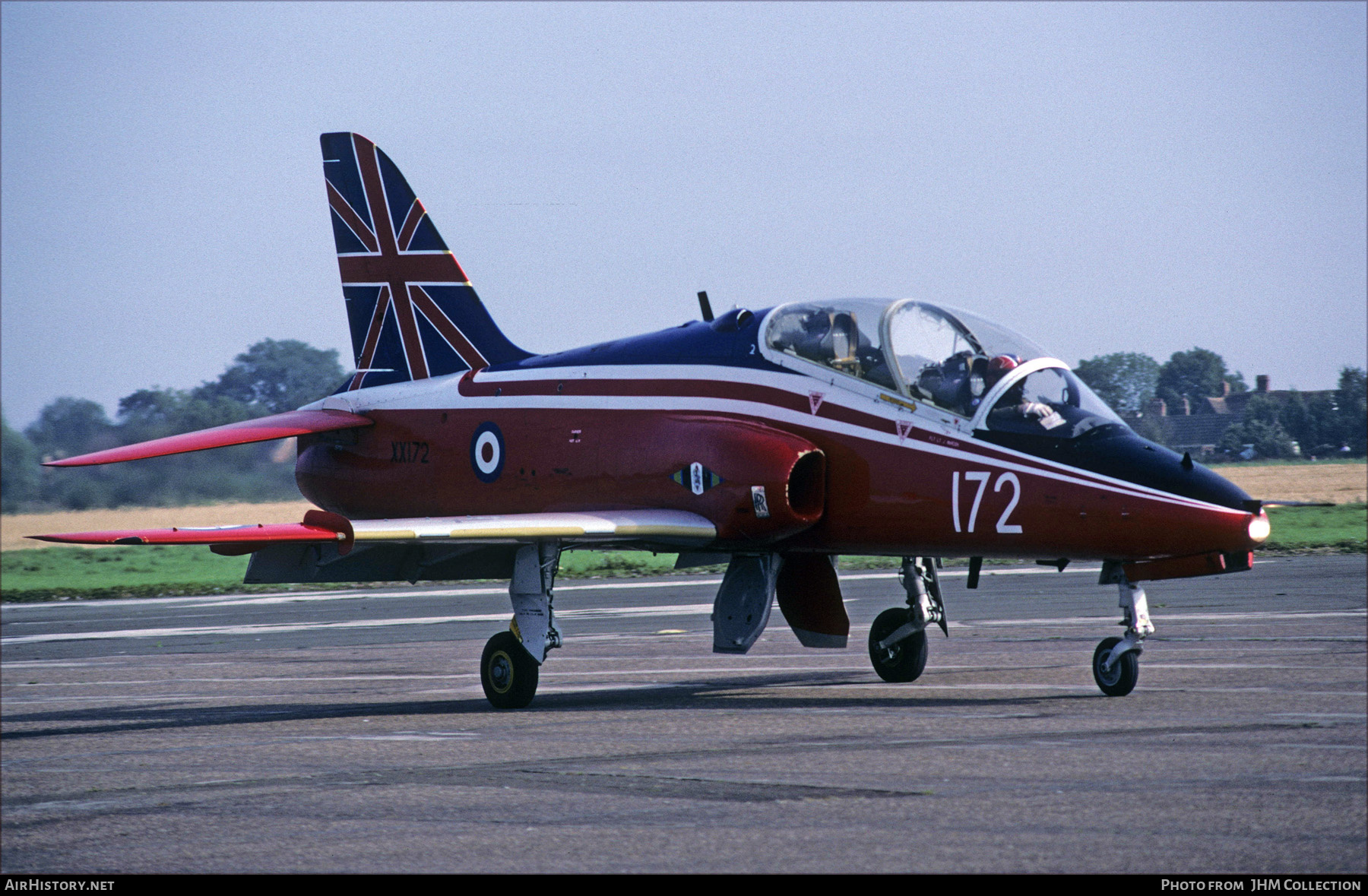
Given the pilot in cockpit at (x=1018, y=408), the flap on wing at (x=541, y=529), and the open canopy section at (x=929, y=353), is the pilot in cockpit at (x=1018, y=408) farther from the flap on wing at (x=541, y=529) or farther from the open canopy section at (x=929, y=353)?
the flap on wing at (x=541, y=529)

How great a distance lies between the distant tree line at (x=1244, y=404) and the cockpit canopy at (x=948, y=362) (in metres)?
0.43

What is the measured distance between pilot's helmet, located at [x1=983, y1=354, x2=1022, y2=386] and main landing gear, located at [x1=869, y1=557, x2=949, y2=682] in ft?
6.79

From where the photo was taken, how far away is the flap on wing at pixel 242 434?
1433cm

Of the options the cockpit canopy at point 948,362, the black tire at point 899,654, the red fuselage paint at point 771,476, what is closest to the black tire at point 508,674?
the red fuselage paint at point 771,476

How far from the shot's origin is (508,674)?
1213cm

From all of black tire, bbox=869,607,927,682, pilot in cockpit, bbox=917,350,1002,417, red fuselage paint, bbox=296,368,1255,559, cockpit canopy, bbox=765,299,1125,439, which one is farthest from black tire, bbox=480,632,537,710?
pilot in cockpit, bbox=917,350,1002,417

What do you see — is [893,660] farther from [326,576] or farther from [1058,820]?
[1058,820]

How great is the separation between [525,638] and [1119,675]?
470cm

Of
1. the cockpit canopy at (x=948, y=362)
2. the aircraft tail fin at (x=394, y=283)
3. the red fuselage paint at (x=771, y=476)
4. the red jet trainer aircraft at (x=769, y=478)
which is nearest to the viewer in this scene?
the red fuselage paint at (x=771, y=476)

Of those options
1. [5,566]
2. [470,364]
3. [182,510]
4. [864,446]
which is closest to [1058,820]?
[864,446]

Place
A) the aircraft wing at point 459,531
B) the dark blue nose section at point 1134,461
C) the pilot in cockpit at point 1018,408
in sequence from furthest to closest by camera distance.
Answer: the aircraft wing at point 459,531 → the pilot in cockpit at point 1018,408 → the dark blue nose section at point 1134,461

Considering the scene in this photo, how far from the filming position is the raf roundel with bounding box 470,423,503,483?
14.0 meters

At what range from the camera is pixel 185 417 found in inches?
1389

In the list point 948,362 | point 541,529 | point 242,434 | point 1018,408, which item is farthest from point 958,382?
point 242,434
